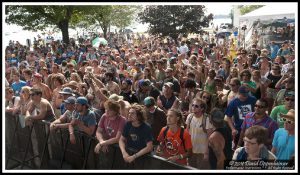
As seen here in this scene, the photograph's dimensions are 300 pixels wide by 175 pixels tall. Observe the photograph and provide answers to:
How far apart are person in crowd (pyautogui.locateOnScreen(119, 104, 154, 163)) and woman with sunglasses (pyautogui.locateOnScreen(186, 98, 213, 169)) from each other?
66cm

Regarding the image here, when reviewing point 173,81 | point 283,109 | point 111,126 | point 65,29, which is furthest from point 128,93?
point 65,29

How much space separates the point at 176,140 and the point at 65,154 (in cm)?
214

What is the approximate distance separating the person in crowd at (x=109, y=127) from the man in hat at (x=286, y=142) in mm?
2137

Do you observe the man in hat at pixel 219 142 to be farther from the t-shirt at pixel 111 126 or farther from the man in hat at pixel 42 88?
the man in hat at pixel 42 88

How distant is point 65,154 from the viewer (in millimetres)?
5727

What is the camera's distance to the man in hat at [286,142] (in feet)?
13.7

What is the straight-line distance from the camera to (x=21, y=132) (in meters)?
6.48

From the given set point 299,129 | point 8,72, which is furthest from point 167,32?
point 299,129

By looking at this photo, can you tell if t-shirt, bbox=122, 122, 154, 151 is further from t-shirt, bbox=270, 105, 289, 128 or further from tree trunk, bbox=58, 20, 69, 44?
tree trunk, bbox=58, 20, 69, 44

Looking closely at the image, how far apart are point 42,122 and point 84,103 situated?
1.07 metres

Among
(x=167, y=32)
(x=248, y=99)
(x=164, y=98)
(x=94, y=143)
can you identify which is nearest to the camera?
(x=94, y=143)

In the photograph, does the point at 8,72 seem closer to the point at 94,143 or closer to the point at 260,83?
the point at 94,143

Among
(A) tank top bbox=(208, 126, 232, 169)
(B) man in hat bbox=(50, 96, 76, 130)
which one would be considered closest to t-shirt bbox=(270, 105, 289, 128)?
(A) tank top bbox=(208, 126, 232, 169)

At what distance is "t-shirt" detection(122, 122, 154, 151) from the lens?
4.67 metres
